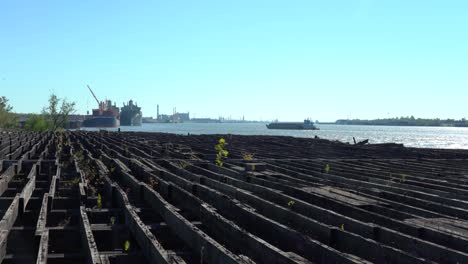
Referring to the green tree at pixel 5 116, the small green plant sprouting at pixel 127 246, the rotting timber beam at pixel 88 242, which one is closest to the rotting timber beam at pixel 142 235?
the small green plant sprouting at pixel 127 246

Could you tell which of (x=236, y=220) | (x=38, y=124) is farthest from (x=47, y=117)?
(x=236, y=220)

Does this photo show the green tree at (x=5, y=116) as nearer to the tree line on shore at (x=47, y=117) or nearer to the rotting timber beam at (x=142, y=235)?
the tree line on shore at (x=47, y=117)

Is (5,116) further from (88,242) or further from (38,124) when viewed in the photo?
(88,242)

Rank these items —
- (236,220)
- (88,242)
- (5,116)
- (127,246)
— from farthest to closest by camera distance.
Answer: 1. (5,116)
2. (236,220)
3. (127,246)
4. (88,242)

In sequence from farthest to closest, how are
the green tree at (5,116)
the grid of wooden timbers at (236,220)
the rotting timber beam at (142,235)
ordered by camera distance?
the green tree at (5,116) < the grid of wooden timbers at (236,220) < the rotting timber beam at (142,235)

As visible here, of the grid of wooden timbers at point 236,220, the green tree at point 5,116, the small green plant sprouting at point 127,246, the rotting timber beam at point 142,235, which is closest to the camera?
the rotting timber beam at point 142,235

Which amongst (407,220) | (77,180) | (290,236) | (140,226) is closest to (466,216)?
(407,220)

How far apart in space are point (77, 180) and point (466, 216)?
8.71 meters

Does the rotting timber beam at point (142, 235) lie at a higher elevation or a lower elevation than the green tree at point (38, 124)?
lower

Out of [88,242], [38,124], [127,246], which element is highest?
[38,124]

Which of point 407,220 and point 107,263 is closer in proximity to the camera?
point 107,263

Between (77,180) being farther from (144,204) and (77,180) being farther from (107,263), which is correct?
(107,263)

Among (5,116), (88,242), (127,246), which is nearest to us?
(88,242)

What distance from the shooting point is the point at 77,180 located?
12.4 meters
